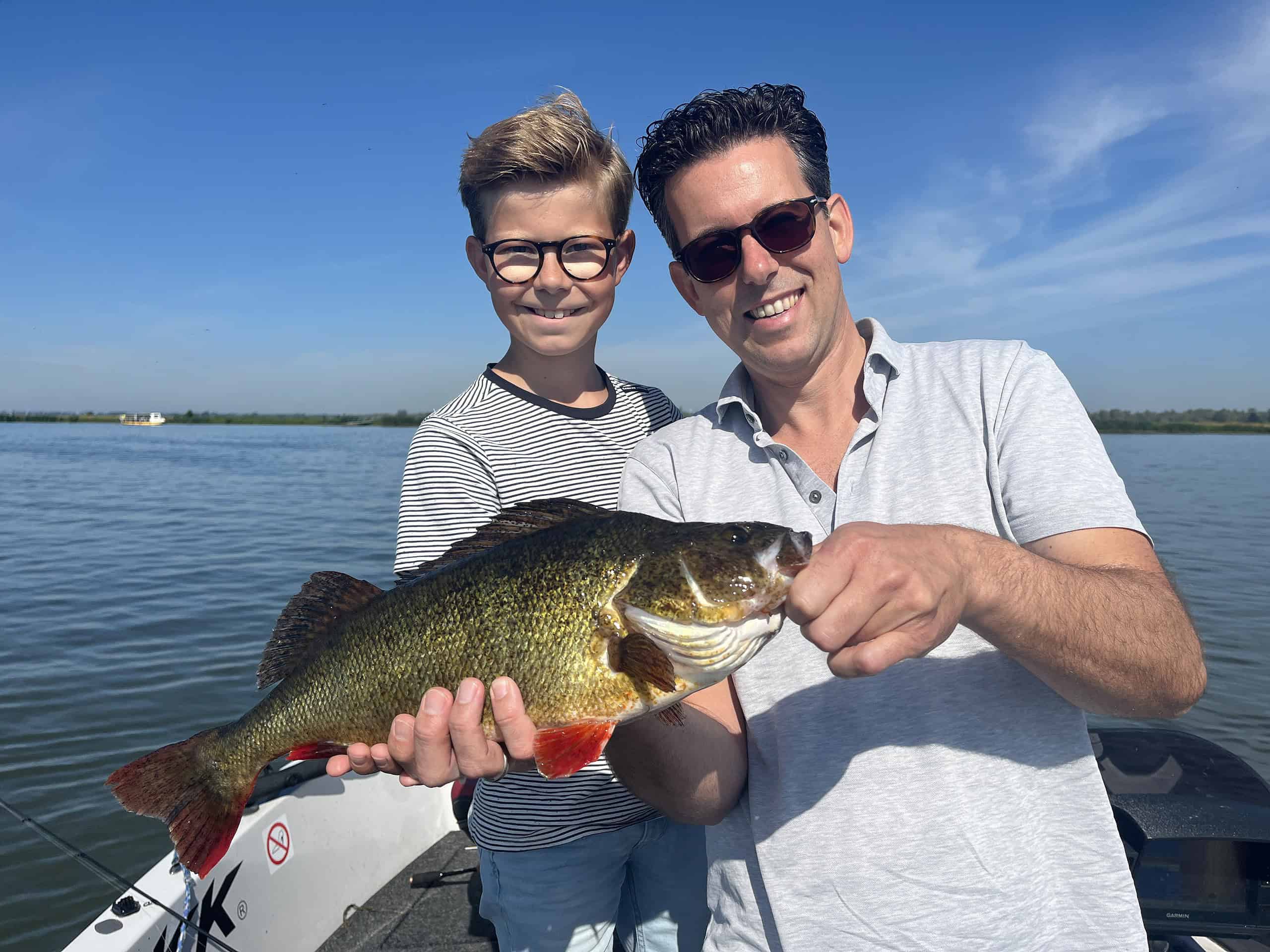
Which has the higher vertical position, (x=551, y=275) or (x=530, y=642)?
(x=551, y=275)

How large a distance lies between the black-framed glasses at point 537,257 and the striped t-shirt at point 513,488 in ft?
1.60

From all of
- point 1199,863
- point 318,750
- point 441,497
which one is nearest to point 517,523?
point 441,497

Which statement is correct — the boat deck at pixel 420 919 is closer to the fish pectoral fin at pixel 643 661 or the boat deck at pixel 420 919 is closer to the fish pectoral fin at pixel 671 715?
the fish pectoral fin at pixel 671 715

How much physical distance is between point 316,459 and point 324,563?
3554 cm

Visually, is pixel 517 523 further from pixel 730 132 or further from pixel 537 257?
pixel 730 132

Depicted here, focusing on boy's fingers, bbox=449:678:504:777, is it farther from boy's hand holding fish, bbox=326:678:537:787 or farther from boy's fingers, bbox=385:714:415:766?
boy's fingers, bbox=385:714:415:766

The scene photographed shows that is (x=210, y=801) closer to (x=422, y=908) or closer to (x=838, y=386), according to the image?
(x=838, y=386)

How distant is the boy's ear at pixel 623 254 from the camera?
3.51 metres

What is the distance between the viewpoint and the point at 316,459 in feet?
169

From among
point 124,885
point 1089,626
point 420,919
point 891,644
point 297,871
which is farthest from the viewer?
point 420,919

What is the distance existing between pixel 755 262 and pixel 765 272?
0.06m

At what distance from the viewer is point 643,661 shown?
7.04 feet

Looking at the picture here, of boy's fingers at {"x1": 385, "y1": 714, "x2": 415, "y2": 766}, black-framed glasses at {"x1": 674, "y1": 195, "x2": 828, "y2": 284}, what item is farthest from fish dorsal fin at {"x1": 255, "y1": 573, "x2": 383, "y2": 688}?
black-framed glasses at {"x1": 674, "y1": 195, "x2": 828, "y2": 284}

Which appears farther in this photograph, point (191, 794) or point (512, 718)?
point (191, 794)
